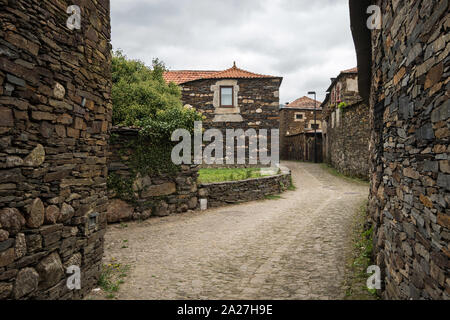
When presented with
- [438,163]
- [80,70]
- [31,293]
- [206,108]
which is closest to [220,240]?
[31,293]

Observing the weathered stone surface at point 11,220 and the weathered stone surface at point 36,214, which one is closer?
the weathered stone surface at point 11,220

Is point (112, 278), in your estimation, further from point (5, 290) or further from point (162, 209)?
point (162, 209)

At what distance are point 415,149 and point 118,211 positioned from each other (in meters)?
6.57

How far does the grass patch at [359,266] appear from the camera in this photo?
142 inches

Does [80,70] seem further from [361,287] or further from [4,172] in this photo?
[361,287]

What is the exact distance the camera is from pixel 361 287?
3775mm

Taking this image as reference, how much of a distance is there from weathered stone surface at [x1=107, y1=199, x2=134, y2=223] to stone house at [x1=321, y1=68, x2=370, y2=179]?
1032cm

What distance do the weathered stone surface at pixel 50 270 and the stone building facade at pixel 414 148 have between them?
11.6ft

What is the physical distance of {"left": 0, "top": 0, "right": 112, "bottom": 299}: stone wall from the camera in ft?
8.64

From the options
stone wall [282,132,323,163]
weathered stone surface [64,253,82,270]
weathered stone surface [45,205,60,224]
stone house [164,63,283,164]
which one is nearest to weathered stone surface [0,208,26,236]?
weathered stone surface [45,205,60,224]

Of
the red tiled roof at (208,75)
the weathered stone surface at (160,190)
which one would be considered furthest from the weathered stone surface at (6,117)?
the red tiled roof at (208,75)

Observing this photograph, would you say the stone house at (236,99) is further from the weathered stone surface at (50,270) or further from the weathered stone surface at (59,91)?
the weathered stone surface at (50,270)
